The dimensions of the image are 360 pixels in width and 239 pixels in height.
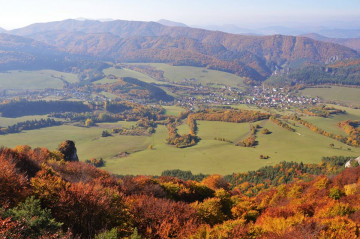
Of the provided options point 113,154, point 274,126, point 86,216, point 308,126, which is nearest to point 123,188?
point 86,216

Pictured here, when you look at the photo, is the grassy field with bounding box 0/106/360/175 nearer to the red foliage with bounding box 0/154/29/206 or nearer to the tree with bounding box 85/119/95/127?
the tree with bounding box 85/119/95/127

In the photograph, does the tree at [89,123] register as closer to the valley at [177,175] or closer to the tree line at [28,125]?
the valley at [177,175]

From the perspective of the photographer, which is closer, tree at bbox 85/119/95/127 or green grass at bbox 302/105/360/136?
green grass at bbox 302/105/360/136

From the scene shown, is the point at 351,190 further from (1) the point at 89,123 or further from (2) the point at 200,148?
(1) the point at 89,123

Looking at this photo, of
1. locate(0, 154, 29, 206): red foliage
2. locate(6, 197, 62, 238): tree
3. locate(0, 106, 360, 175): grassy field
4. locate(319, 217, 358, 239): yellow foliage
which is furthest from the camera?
locate(0, 106, 360, 175): grassy field

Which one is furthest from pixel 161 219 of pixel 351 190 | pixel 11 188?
pixel 351 190

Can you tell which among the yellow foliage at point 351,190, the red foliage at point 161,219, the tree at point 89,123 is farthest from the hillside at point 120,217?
the tree at point 89,123

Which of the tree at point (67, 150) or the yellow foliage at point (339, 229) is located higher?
the yellow foliage at point (339, 229)

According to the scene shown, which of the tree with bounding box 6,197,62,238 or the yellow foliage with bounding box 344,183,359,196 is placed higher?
the tree with bounding box 6,197,62,238

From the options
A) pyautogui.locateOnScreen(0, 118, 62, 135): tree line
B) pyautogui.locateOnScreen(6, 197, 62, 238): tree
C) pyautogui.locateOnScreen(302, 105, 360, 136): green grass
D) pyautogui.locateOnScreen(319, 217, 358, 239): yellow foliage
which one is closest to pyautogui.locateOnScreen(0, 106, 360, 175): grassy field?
pyautogui.locateOnScreen(302, 105, 360, 136): green grass

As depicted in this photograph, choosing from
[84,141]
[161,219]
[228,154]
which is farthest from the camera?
[84,141]

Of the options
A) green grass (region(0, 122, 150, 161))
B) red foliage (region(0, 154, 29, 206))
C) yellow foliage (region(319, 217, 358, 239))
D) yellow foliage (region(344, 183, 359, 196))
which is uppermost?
red foliage (region(0, 154, 29, 206))

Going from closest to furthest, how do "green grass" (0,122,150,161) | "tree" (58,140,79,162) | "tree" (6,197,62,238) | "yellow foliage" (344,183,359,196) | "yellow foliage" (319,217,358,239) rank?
"tree" (6,197,62,238) < "yellow foliage" (319,217,358,239) < "yellow foliage" (344,183,359,196) < "tree" (58,140,79,162) < "green grass" (0,122,150,161)
